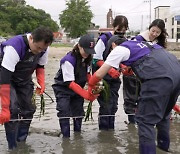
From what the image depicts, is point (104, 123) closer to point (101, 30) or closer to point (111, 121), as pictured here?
point (111, 121)

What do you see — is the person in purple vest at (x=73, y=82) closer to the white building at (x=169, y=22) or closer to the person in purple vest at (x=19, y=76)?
the person in purple vest at (x=19, y=76)

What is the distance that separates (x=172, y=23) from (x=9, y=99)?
81731 mm

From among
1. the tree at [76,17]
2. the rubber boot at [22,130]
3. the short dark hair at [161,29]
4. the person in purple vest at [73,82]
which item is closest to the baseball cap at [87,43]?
the person in purple vest at [73,82]

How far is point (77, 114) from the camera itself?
18.8 feet

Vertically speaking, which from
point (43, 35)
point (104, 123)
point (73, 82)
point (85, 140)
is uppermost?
point (43, 35)

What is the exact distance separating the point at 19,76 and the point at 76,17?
5991 cm

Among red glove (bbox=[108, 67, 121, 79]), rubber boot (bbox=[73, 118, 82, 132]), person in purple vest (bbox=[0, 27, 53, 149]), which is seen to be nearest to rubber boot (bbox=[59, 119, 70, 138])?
rubber boot (bbox=[73, 118, 82, 132])

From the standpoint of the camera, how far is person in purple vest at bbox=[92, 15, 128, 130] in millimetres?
5656

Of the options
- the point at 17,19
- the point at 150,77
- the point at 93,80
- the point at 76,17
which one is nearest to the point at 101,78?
the point at 93,80

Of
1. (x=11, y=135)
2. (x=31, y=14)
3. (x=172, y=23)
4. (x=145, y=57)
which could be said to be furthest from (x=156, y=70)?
(x=172, y=23)

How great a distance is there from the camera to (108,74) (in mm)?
5652

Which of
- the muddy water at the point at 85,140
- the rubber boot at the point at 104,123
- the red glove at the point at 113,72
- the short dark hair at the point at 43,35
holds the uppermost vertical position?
the short dark hair at the point at 43,35

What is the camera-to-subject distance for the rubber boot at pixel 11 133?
4820 millimetres

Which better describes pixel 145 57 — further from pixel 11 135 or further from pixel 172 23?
pixel 172 23
